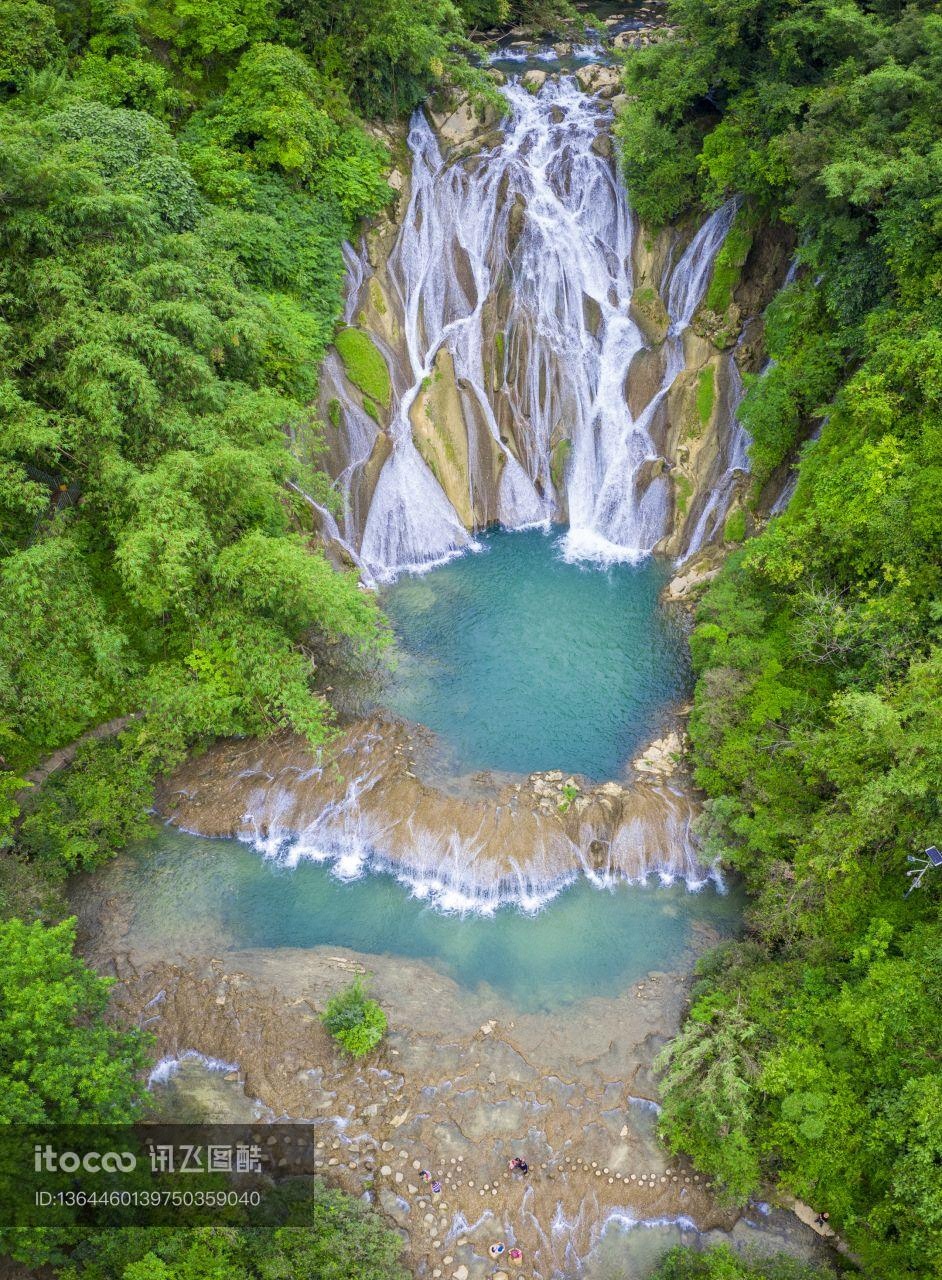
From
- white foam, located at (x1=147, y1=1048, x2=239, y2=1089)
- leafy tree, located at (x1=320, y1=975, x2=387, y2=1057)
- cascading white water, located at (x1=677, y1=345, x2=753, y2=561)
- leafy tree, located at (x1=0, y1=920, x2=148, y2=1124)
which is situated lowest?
white foam, located at (x1=147, y1=1048, x2=239, y2=1089)

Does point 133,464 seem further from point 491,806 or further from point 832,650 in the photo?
point 832,650

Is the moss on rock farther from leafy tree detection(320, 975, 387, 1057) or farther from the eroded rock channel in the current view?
leafy tree detection(320, 975, 387, 1057)

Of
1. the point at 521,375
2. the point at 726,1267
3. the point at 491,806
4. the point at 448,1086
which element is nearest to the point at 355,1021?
the point at 448,1086

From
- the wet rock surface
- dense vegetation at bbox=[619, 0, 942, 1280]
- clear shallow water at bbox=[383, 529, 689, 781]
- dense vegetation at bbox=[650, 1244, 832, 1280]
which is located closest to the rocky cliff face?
clear shallow water at bbox=[383, 529, 689, 781]

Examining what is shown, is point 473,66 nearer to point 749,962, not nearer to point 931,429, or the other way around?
point 931,429

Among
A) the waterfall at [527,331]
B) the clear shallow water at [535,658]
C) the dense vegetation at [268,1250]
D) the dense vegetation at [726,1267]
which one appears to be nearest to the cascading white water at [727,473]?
the waterfall at [527,331]

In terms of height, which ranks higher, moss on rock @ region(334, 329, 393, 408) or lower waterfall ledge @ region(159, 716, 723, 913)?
moss on rock @ region(334, 329, 393, 408)
